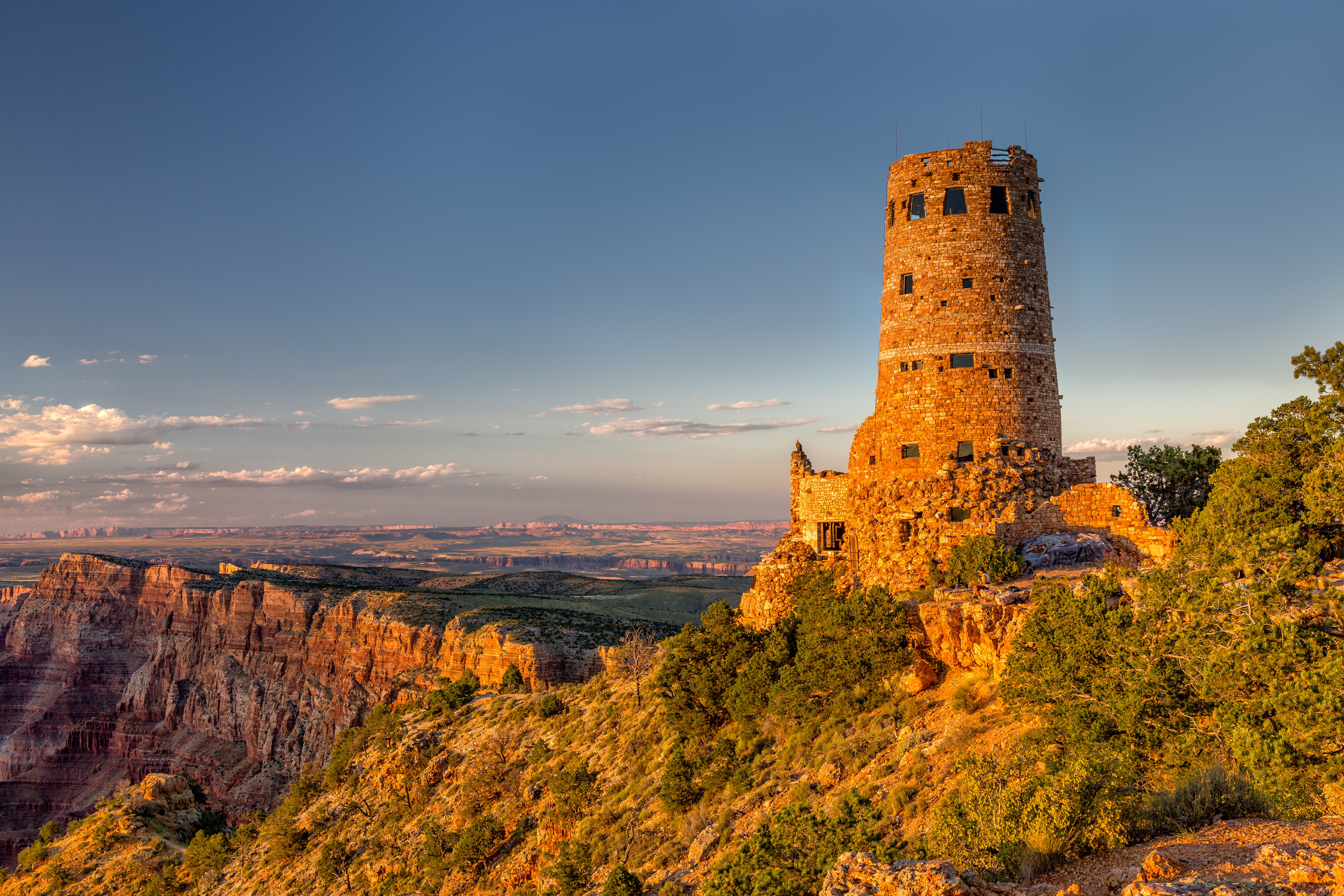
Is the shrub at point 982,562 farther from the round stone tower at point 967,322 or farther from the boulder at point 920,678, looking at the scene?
the round stone tower at point 967,322

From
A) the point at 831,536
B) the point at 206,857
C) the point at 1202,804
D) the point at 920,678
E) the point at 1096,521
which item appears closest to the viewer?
the point at 1202,804

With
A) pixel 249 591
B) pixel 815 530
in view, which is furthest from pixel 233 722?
pixel 815 530

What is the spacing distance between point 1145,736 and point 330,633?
9152 cm

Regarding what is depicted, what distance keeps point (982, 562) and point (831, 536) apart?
27.8ft

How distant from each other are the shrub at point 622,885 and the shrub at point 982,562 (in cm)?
1222

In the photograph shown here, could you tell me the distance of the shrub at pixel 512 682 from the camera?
160 ft

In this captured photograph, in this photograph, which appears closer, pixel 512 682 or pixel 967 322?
pixel 967 322

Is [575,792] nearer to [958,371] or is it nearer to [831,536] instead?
[831,536]

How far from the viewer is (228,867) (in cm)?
4319

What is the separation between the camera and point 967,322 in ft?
101

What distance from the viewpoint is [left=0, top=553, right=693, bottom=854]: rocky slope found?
A: 3039 inches

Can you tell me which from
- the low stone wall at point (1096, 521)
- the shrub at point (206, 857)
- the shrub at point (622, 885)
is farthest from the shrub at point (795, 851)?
the shrub at point (206, 857)

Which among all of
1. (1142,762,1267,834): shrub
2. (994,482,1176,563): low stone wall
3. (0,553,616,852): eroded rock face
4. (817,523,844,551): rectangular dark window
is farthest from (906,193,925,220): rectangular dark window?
(0,553,616,852): eroded rock face

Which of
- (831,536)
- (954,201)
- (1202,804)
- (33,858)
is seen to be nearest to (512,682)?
(831,536)
